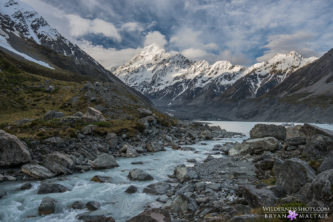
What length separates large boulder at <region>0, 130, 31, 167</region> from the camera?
1889cm

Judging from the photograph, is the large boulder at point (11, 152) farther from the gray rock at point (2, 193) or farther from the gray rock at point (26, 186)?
the gray rock at point (2, 193)

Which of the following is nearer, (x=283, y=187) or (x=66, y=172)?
(x=283, y=187)

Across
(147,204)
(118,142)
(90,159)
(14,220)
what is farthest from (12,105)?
(147,204)

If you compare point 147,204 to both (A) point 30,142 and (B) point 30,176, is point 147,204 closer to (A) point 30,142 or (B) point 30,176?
(B) point 30,176

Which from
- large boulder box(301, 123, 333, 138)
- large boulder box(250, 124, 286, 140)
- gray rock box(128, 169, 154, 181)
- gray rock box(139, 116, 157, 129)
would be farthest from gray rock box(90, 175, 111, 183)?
large boulder box(250, 124, 286, 140)

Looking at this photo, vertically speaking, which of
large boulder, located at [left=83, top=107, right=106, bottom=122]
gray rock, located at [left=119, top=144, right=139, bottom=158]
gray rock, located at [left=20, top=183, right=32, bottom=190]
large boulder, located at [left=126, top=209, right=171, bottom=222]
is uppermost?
large boulder, located at [left=83, top=107, right=106, bottom=122]

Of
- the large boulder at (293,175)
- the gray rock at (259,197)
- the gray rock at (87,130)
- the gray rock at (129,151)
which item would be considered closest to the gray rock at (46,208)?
the gray rock at (259,197)

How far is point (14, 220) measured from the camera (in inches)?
452

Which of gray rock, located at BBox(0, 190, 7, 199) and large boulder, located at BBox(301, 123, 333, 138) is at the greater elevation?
large boulder, located at BBox(301, 123, 333, 138)

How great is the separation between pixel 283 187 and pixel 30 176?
19.3m

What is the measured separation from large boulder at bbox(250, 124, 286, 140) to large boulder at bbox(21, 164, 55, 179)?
109 ft

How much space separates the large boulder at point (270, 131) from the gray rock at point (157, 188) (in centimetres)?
2753

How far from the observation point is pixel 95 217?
11242 millimetres

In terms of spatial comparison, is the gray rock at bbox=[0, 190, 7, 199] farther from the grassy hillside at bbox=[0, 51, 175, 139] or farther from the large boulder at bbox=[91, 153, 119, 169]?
the grassy hillside at bbox=[0, 51, 175, 139]
